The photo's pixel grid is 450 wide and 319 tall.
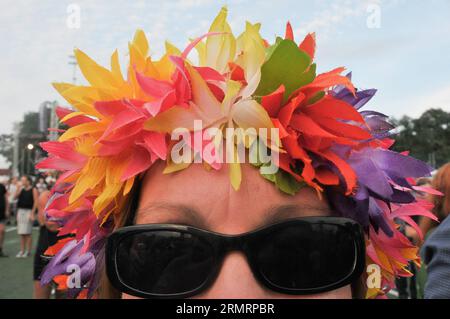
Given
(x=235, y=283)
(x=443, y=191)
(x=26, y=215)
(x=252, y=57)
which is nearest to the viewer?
(x=235, y=283)

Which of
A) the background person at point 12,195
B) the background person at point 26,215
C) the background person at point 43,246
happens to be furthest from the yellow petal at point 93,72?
the background person at point 12,195

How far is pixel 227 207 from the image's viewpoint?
1.03m

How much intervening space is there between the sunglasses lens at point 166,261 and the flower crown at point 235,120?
159 millimetres

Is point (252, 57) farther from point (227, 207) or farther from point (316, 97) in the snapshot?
point (227, 207)

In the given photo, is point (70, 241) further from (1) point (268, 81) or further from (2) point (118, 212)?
(1) point (268, 81)

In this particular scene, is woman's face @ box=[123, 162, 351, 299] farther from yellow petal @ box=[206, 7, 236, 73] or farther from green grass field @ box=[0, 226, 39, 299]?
green grass field @ box=[0, 226, 39, 299]

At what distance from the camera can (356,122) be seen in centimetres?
117

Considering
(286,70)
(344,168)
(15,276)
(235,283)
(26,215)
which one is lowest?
(15,276)

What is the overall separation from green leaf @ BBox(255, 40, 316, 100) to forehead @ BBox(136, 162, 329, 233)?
22cm

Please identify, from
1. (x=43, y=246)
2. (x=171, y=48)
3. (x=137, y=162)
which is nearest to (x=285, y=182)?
(x=137, y=162)

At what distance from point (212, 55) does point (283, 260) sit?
1.93 feet

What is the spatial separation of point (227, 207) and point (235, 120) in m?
0.22
